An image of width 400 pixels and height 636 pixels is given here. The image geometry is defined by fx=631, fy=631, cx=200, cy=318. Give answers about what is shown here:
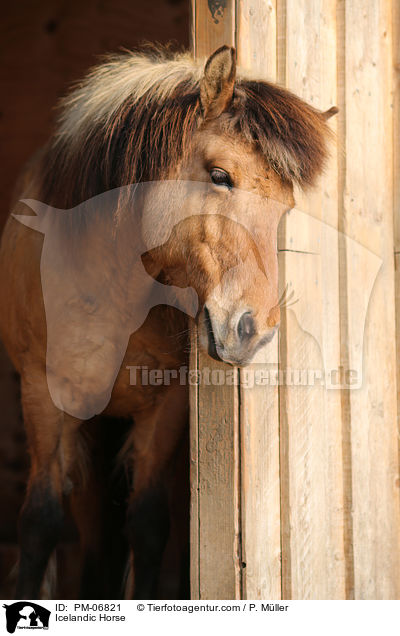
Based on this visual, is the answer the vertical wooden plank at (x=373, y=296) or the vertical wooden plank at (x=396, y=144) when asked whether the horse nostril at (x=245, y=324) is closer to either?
the vertical wooden plank at (x=373, y=296)

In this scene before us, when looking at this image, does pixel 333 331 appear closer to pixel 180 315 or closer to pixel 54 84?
pixel 180 315

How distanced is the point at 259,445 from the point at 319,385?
0.29 meters

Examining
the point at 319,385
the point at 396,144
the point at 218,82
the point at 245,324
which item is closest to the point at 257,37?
the point at 218,82

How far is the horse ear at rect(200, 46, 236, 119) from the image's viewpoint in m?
1.44

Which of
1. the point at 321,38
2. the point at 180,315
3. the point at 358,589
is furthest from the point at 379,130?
the point at 358,589

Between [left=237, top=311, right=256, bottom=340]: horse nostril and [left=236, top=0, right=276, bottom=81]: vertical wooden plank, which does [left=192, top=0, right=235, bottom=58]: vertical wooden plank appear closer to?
[left=236, top=0, right=276, bottom=81]: vertical wooden plank

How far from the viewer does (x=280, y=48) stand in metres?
1.79

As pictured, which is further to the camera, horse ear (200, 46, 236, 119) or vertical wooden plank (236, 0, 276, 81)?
vertical wooden plank (236, 0, 276, 81)

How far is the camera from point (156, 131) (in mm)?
1629

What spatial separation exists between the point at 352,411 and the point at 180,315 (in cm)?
61
